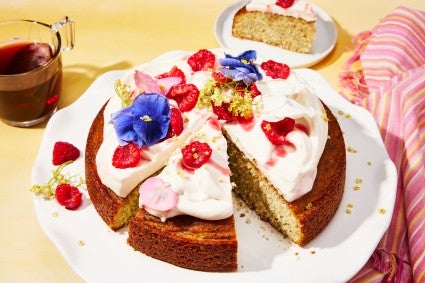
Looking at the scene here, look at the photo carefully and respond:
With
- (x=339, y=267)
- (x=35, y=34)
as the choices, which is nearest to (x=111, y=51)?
(x=35, y=34)

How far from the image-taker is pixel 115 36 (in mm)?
4477

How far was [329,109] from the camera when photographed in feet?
11.3

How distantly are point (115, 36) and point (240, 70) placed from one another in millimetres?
1621

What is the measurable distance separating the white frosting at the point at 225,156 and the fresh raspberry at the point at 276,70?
0.09m

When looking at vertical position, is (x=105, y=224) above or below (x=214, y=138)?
below

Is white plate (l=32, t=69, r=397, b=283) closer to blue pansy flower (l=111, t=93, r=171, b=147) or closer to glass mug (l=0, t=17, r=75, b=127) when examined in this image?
glass mug (l=0, t=17, r=75, b=127)

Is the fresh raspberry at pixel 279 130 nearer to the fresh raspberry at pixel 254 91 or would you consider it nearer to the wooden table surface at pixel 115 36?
the fresh raspberry at pixel 254 91

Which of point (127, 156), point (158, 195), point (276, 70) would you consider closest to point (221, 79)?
point (276, 70)

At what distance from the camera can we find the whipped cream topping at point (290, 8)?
419cm

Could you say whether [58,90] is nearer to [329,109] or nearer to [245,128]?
[245,128]

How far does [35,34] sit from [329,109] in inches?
79.5

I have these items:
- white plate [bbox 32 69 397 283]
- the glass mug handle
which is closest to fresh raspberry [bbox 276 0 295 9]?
white plate [bbox 32 69 397 283]

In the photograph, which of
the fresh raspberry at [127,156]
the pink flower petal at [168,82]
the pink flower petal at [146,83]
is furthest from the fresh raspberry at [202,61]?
the fresh raspberry at [127,156]

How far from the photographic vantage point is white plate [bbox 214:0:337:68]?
4.21 meters
